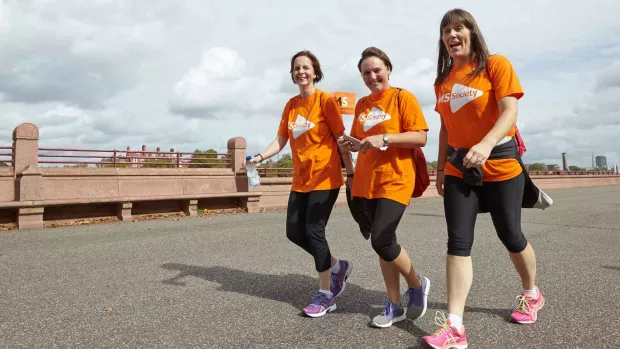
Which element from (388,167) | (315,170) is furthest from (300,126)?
(388,167)

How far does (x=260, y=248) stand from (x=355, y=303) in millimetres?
3242

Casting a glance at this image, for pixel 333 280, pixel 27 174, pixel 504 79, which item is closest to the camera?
pixel 504 79

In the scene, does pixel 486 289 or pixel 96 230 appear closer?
pixel 486 289

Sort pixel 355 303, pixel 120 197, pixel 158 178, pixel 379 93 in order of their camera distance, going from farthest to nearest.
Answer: pixel 158 178 < pixel 120 197 < pixel 355 303 < pixel 379 93

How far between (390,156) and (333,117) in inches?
25.9

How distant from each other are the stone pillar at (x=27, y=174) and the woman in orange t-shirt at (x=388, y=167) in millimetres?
9104

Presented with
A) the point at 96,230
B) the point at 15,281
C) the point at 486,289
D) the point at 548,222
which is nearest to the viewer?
the point at 486,289

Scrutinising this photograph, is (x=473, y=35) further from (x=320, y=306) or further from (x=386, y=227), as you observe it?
(x=320, y=306)

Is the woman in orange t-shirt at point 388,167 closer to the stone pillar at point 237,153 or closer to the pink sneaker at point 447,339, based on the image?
the pink sneaker at point 447,339

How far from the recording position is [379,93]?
10.8 feet

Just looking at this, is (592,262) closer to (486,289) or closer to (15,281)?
(486,289)

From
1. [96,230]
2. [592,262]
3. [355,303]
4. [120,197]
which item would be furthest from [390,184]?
[120,197]

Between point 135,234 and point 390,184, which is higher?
point 390,184

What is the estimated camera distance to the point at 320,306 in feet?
11.1
